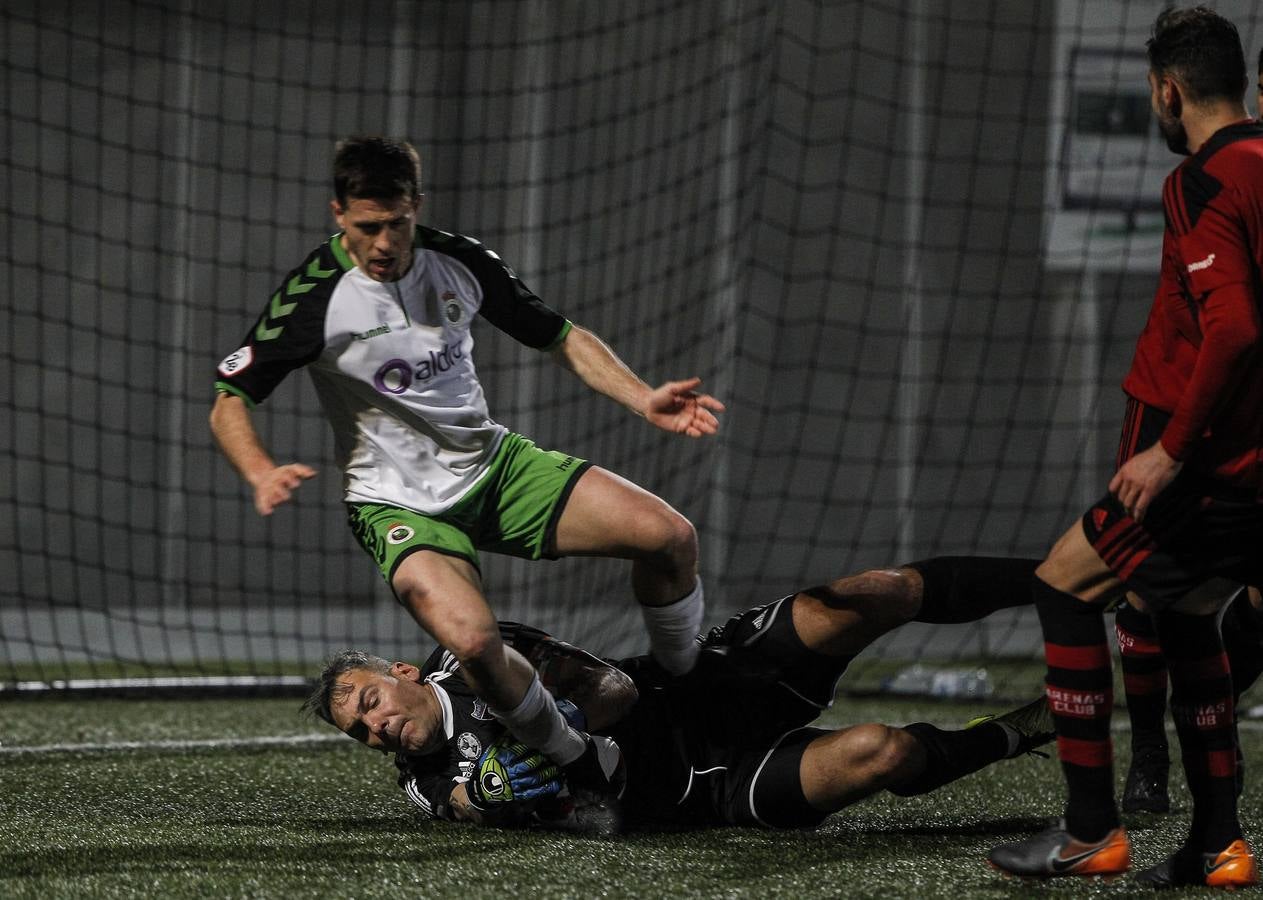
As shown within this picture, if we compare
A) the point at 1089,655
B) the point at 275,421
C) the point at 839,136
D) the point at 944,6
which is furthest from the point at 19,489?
the point at 1089,655

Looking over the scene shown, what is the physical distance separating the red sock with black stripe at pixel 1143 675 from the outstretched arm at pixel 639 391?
986 mm

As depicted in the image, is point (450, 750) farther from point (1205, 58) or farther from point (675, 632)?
point (1205, 58)

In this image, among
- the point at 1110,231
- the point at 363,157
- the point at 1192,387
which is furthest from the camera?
the point at 1110,231

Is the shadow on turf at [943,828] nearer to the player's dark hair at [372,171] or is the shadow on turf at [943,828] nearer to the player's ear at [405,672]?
the player's ear at [405,672]

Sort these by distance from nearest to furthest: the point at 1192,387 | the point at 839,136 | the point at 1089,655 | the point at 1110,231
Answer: the point at 1192,387 → the point at 1089,655 → the point at 1110,231 → the point at 839,136

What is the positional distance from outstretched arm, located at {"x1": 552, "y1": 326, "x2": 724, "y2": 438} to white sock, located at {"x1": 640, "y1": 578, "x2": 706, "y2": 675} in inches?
14.8

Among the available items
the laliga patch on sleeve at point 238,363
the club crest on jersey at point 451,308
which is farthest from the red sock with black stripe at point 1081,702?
the laliga patch on sleeve at point 238,363

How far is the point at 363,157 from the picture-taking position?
3.26m

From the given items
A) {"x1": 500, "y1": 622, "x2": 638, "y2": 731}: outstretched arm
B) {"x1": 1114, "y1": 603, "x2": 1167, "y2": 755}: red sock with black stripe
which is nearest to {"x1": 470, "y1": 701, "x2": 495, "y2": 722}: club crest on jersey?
{"x1": 500, "y1": 622, "x2": 638, "y2": 731}: outstretched arm

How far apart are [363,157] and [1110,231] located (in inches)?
186

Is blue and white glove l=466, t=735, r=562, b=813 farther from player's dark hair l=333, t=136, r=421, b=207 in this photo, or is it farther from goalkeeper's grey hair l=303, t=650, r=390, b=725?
player's dark hair l=333, t=136, r=421, b=207

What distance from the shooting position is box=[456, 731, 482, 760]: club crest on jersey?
3336mm

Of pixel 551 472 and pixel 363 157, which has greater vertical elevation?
pixel 363 157

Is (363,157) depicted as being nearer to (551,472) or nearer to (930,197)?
(551,472)
